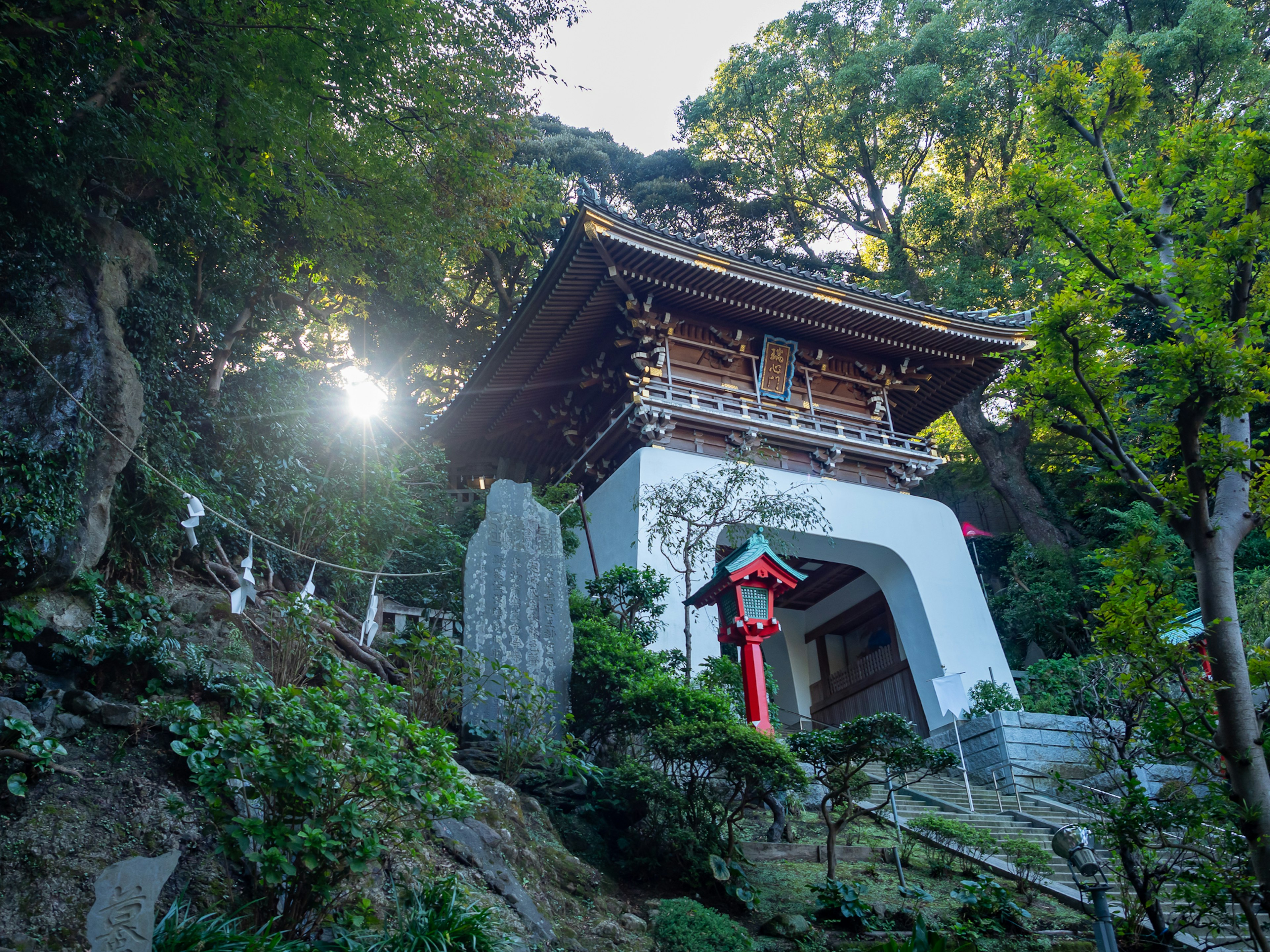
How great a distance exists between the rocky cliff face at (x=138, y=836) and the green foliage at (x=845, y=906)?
50.3 inches

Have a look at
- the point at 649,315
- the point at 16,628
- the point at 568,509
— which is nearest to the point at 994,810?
the point at 568,509

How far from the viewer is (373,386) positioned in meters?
14.8

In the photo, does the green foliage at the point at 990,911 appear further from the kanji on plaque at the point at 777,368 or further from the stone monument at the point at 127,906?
the kanji on plaque at the point at 777,368

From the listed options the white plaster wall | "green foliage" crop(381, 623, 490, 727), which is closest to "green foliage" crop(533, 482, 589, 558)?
the white plaster wall

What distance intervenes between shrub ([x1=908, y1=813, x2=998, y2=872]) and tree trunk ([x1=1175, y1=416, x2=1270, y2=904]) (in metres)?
2.91

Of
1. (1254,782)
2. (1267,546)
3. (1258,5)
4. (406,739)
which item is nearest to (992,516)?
(1267,546)

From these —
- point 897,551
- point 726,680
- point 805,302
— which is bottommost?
point 726,680

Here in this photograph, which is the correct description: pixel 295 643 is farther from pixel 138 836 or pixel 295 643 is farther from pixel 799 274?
pixel 799 274

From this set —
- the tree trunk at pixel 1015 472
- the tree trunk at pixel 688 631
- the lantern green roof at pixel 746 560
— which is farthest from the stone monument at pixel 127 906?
the tree trunk at pixel 1015 472

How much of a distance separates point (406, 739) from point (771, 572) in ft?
18.7

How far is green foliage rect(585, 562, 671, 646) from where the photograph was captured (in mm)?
10461

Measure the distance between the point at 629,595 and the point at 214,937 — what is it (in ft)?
23.4

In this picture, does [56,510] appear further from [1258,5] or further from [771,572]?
[1258,5]

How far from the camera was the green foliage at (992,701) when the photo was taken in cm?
1220
